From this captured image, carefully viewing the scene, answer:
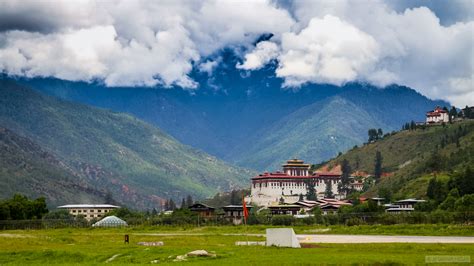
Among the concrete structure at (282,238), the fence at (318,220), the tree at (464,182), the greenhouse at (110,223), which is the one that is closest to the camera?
the concrete structure at (282,238)

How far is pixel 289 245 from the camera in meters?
74.2

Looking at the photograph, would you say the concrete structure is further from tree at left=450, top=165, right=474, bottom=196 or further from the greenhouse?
tree at left=450, top=165, right=474, bottom=196

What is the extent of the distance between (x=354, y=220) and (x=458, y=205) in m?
22.5

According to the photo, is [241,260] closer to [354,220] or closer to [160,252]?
[160,252]

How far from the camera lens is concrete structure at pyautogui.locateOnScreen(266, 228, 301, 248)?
7419 centimetres

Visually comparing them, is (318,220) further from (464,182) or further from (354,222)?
(464,182)

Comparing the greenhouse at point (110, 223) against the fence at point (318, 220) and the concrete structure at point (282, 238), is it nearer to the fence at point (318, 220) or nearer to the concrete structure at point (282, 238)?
the fence at point (318, 220)

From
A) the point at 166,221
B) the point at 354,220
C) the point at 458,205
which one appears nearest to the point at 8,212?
the point at 166,221

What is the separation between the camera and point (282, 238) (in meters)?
74.9

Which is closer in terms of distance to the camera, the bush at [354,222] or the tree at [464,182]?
the bush at [354,222]

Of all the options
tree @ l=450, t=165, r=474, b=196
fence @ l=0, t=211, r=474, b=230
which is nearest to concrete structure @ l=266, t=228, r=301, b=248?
fence @ l=0, t=211, r=474, b=230

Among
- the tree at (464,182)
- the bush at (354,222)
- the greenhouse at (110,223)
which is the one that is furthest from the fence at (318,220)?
the tree at (464,182)

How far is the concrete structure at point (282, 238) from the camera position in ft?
243

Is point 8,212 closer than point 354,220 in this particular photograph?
No
